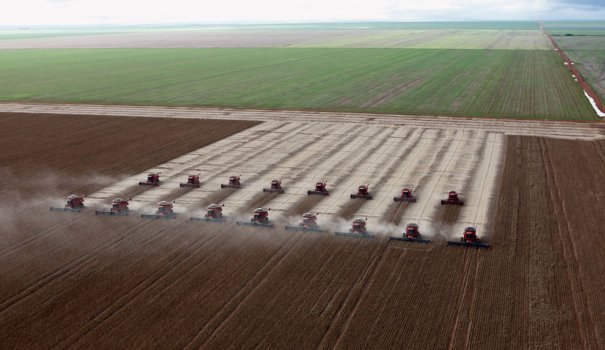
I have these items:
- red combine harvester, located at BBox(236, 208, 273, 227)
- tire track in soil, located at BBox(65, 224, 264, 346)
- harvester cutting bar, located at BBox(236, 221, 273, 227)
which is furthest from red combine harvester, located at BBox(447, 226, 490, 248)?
tire track in soil, located at BBox(65, 224, 264, 346)

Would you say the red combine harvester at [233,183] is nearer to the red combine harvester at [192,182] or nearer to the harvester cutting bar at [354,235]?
the red combine harvester at [192,182]

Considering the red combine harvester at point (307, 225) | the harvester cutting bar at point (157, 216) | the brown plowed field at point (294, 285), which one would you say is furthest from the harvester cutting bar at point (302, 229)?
the harvester cutting bar at point (157, 216)

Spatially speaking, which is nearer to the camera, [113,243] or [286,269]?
[286,269]

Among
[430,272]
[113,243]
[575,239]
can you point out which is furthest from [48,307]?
[575,239]

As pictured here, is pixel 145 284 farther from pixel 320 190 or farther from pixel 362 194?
pixel 362 194

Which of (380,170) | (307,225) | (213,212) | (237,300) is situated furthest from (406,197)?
(237,300)

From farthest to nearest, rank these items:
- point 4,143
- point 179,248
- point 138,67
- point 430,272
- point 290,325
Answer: point 138,67, point 4,143, point 179,248, point 430,272, point 290,325

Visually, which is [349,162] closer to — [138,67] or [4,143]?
[4,143]
